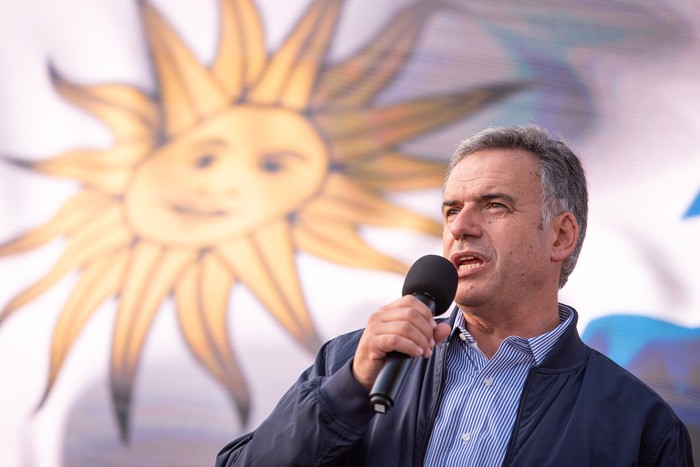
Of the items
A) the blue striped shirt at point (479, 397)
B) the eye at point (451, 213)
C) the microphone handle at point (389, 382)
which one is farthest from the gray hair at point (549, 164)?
the microphone handle at point (389, 382)

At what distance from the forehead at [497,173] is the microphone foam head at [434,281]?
0.31 m

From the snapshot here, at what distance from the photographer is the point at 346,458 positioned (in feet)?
4.88

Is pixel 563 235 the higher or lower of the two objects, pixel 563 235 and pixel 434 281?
the higher

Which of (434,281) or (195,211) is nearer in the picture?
(434,281)

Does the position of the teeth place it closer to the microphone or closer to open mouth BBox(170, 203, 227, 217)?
the microphone

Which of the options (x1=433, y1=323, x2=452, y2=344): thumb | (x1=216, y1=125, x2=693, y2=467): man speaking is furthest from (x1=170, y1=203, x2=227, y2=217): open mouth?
(x1=433, y1=323, x2=452, y2=344): thumb

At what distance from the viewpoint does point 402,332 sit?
1.21 m

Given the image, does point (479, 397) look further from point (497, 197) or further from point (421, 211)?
point (421, 211)

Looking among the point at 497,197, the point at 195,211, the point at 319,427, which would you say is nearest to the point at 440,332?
the point at 319,427

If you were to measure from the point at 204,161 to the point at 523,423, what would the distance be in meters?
1.24

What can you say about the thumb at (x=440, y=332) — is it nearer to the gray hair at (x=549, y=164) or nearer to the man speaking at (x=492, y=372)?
the man speaking at (x=492, y=372)

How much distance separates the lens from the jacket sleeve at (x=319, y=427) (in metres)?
1.34

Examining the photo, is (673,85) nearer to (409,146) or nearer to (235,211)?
(409,146)

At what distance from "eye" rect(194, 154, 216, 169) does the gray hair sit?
793 millimetres
